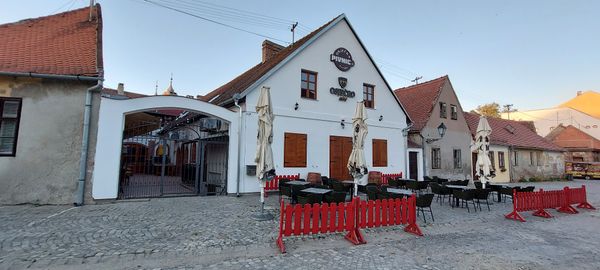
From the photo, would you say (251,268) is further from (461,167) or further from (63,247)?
(461,167)

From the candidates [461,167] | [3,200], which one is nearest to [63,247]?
[3,200]

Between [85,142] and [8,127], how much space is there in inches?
85.2

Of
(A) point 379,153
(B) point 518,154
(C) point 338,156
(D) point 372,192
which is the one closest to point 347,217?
(D) point 372,192

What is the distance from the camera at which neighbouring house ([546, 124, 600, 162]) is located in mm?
30734

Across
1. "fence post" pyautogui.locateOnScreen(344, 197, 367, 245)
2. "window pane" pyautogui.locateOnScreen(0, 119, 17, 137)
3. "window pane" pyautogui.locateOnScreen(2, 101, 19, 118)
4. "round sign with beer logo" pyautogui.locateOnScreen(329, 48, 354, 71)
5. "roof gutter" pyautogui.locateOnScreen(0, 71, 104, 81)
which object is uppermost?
"round sign with beer logo" pyautogui.locateOnScreen(329, 48, 354, 71)

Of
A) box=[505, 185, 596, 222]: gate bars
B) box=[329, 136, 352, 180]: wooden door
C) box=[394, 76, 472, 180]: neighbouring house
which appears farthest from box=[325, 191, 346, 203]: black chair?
box=[394, 76, 472, 180]: neighbouring house

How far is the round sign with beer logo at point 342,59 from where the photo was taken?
14.0 meters

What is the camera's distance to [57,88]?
8656 millimetres

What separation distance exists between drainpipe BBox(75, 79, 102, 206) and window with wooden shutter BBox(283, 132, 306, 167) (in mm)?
6865

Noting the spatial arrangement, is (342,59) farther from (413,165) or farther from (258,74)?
(413,165)

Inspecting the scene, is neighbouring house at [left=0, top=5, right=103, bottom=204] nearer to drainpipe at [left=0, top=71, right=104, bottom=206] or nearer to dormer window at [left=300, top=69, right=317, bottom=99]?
drainpipe at [left=0, top=71, right=104, bottom=206]

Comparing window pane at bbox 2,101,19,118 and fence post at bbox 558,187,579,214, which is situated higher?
window pane at bbox 2,101,19,118

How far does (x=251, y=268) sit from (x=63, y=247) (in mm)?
3330

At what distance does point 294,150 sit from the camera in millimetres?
12477
